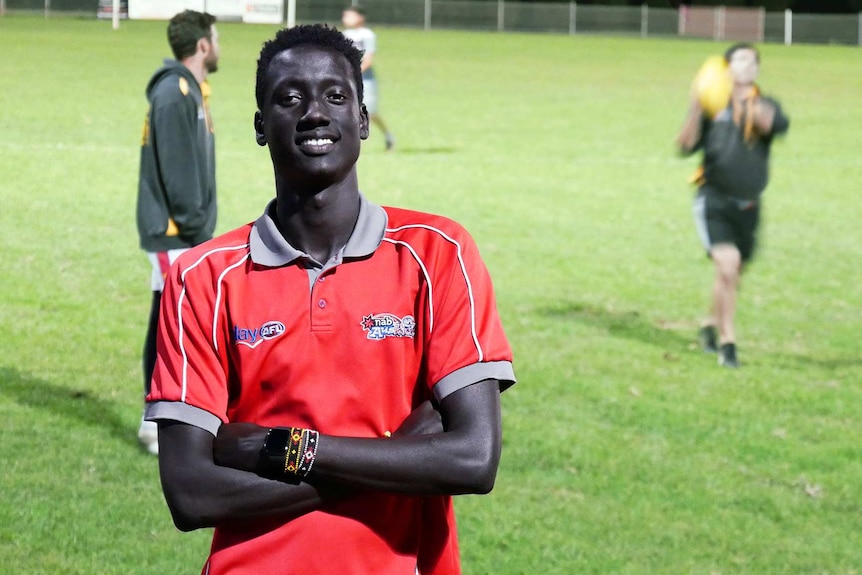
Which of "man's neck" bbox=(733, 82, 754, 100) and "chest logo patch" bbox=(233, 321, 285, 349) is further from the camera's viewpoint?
"man's neck" bbox=(733, 82, 754, 100)

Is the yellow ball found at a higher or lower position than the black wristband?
higher

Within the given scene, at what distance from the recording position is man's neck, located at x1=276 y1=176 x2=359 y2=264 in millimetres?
3275

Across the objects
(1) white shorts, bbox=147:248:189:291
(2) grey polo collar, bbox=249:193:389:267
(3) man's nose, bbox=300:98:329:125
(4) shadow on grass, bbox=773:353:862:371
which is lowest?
(4) shadow on grass, bbox=773:353:862:371

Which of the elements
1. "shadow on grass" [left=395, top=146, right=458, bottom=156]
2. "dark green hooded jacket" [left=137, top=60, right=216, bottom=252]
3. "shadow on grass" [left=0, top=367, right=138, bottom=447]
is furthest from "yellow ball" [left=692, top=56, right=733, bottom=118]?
"shadow on grass" [left=395, top=146, right=458, bottom=156]

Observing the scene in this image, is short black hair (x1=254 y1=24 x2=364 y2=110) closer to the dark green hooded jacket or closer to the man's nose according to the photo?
the man's nose

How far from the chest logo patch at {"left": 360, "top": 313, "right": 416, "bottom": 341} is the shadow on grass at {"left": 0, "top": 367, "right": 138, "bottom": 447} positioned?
558cm

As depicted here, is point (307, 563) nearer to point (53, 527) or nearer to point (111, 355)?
point (53, 527)

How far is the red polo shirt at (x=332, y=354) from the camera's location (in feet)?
10.3

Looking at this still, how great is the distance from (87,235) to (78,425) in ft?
23.8

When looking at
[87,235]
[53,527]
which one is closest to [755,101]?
[53,527]

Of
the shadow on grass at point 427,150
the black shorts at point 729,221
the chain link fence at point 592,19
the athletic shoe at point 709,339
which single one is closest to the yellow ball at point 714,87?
the black shorts at point 729,221

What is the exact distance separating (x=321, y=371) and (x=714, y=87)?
8363 millimetres

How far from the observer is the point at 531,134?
27.3 m

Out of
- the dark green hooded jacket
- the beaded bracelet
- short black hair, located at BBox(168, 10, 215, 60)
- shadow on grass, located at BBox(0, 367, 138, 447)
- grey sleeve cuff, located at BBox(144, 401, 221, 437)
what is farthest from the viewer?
shadow on grass, located at BBox(0, 367, 138, 447)
